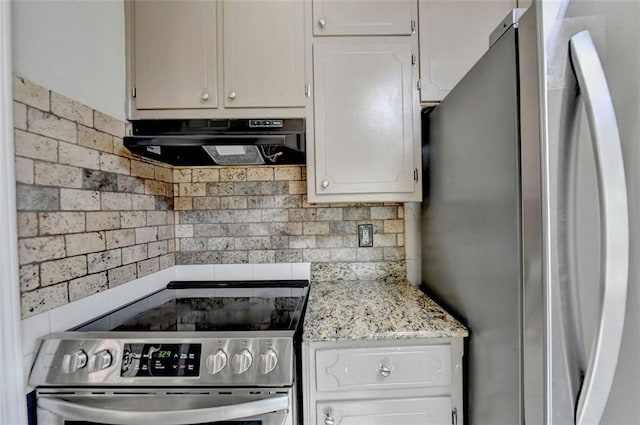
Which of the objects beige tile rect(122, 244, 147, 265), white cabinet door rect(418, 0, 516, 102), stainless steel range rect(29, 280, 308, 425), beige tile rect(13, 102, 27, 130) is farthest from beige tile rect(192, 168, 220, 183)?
white cabinet door rect(418, 0, 516, 102)

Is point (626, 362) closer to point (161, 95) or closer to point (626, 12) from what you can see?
point (626, 12)

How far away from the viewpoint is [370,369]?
0.95 meters

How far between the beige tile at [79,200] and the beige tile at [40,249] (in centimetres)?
11

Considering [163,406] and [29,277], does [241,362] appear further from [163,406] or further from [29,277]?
[29,277]

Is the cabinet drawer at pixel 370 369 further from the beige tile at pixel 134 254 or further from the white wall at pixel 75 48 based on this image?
the white wall at pixel 75 48

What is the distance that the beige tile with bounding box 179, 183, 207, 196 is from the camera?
1.58 m

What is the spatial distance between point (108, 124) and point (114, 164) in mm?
158

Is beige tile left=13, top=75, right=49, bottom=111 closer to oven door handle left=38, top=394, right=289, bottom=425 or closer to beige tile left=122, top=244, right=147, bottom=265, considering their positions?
beige tile left=122, top=244, right=147, bottom=265

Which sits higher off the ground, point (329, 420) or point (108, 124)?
point (108, 124)

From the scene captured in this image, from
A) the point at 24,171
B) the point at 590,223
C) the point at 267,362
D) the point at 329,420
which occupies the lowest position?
the point at 329,420

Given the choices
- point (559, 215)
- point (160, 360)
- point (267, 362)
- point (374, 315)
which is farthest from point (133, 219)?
point (559, 215)

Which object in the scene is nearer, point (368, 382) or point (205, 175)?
point (368, 382)

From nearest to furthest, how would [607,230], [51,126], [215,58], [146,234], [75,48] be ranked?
1. [607,230]
2. [51,126]
3. [75,48]
4. [215,58]
5. [146,234]

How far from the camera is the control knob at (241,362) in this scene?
0.83m
